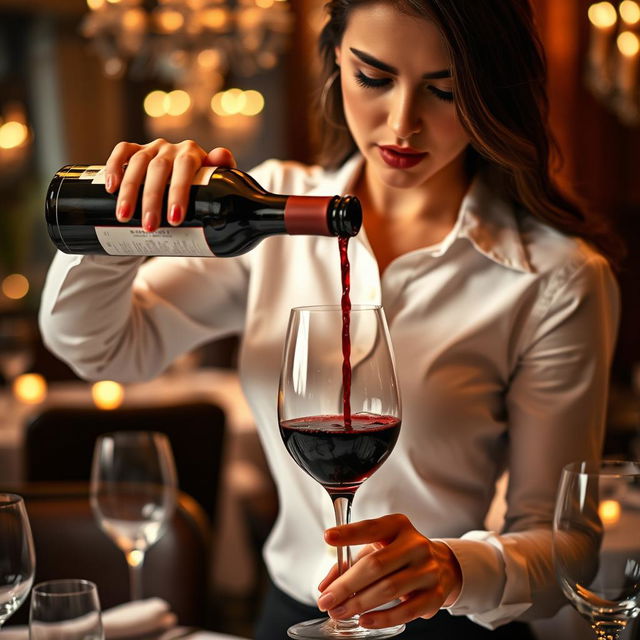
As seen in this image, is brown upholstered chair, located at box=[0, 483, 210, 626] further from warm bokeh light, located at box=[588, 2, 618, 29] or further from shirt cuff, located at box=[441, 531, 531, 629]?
warm bokeh light, located at box=[588, 2, 618, 29]

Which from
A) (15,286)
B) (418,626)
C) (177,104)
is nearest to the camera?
(418,626)

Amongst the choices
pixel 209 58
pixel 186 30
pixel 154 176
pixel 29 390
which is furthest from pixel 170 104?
pixel 154 176

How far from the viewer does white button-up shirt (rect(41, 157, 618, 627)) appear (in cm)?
144

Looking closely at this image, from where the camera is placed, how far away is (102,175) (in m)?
1.18

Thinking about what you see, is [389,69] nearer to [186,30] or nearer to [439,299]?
[439,299]

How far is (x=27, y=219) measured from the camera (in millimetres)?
7375

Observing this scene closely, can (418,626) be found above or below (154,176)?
below

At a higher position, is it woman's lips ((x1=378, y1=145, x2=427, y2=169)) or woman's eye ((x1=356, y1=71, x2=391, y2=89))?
woman's eye ((x1=356, y1=71, x2=391, y2=89))

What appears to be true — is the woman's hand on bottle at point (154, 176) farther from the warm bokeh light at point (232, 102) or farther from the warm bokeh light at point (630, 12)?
the warm bokeh light at point (232, 102)

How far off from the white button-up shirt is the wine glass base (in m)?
0.31

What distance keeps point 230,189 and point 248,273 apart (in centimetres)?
56

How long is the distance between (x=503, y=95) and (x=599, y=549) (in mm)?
615

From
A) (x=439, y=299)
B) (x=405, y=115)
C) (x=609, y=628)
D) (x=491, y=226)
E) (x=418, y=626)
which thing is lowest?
(x=418, y=626)

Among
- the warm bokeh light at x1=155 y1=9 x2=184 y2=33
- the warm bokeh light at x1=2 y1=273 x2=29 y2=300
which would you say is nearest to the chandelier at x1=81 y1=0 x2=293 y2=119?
the warm bokeh light at x1=155 y1=9 x2=184 y2=33
